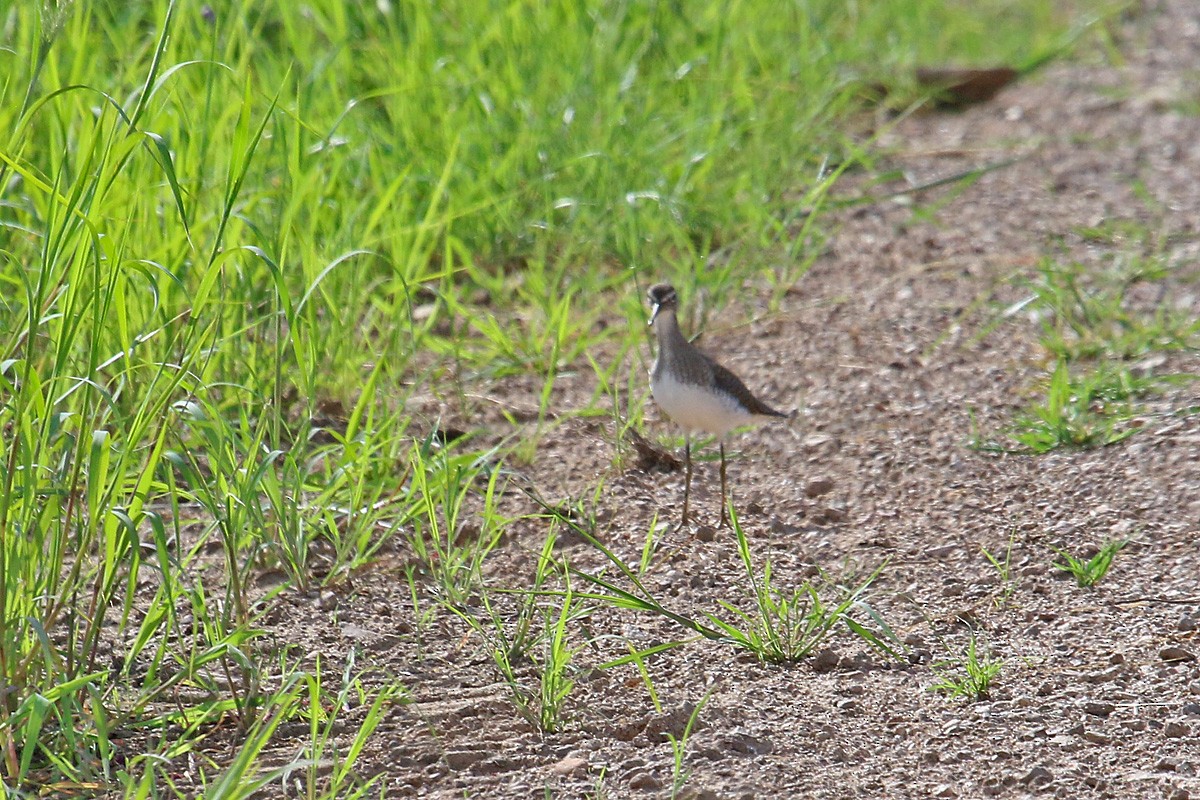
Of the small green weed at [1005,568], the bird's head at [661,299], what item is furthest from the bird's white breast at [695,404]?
the small green weed at [1005,568]

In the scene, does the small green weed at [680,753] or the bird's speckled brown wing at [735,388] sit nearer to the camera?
the small green weed at [680,753]

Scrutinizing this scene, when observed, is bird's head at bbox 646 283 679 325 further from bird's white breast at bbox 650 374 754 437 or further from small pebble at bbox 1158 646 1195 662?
small pebble at bbox 1158 646 1195 662

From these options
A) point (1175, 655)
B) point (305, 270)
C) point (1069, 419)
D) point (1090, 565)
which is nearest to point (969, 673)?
point (1175, 655)

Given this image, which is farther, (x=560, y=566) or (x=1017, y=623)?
(x=560, y=566)

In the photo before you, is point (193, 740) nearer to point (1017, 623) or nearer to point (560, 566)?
point (560, 566)

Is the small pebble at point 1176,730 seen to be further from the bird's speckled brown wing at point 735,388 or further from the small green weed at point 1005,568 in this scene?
the bird's speckled brown wing at point 735,388

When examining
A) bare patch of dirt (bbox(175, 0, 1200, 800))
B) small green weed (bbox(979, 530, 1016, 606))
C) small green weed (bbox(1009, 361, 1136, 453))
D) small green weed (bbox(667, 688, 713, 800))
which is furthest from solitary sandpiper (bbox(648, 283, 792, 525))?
small green weed (bbox(667, 688, 713, 800))

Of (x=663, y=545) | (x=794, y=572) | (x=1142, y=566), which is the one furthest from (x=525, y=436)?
(x=1142, y=566)

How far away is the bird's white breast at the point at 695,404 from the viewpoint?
397cm

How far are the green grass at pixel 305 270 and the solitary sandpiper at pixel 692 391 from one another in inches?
11.2

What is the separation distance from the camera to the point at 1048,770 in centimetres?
288

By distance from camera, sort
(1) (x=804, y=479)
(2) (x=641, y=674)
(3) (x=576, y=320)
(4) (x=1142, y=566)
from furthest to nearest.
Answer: (3) (x=576, y=320)
(1) (x=804, y=479)
(4) (x=1142, y=566)
(2) (x=641, y=674)

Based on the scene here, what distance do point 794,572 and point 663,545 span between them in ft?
1.16

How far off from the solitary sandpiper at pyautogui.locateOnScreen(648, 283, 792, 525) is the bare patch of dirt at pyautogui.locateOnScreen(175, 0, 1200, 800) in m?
0.24
